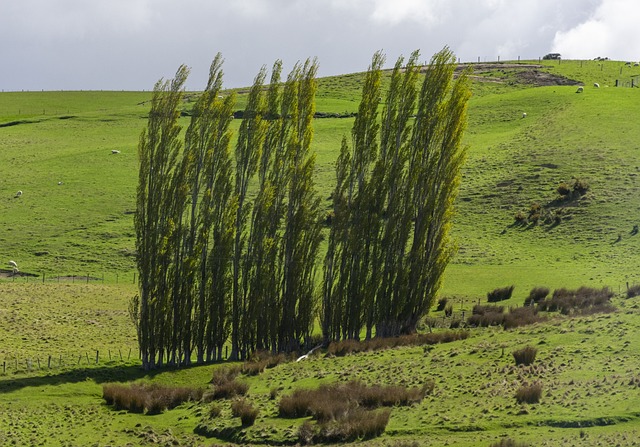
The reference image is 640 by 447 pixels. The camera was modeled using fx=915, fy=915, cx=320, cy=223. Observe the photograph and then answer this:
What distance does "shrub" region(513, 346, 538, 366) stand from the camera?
32.2 meters

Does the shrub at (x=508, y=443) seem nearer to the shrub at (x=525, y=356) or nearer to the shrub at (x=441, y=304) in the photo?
the shrub at (x=525, y=356)

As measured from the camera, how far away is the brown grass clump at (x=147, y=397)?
113ft

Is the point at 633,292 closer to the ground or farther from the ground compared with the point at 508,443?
farther from the ground

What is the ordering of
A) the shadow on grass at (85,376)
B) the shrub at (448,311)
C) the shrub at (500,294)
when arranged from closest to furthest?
the shadow on grass at (85,376), the shrub at (448,311), the shrub at (500,294)

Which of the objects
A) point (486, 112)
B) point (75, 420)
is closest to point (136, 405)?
point (75, 420)

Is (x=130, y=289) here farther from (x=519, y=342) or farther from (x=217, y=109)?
(x=519, y=342)

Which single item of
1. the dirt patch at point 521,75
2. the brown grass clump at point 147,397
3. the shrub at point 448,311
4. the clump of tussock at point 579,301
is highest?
the dirt patch at point 521,75

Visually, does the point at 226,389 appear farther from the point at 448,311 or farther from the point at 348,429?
the point at 448,311

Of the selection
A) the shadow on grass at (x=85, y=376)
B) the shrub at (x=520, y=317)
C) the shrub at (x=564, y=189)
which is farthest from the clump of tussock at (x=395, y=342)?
the shrub at (x=564, y=189)

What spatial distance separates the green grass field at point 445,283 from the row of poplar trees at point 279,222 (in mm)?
4115

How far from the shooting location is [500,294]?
52938mm

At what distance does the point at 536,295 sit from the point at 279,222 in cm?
1539

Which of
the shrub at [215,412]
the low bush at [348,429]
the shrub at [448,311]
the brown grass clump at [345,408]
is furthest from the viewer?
the shrub at [448,311]

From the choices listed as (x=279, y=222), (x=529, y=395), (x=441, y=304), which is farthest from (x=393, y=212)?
(x=529, y=395)
